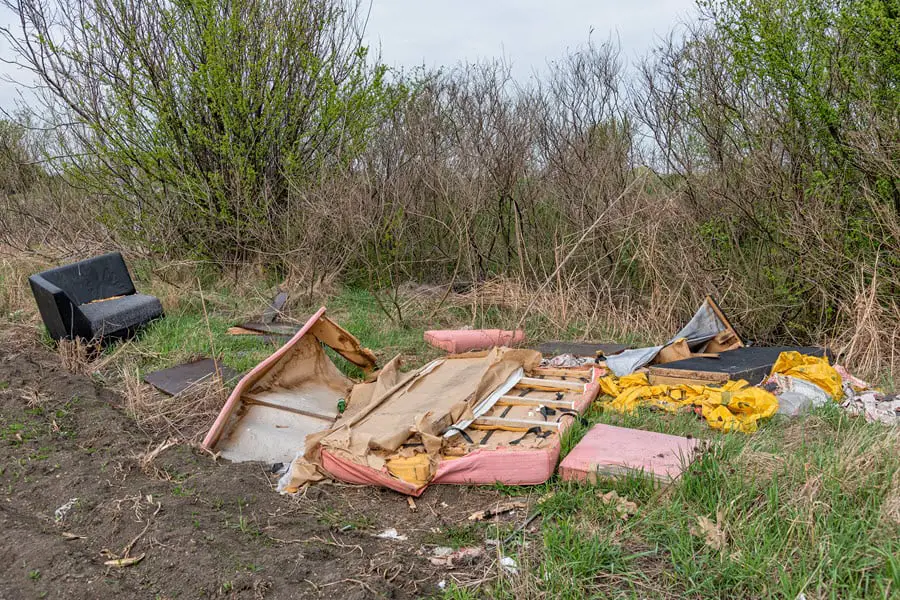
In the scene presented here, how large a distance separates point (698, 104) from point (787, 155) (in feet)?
4.68

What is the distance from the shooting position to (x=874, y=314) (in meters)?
5.77

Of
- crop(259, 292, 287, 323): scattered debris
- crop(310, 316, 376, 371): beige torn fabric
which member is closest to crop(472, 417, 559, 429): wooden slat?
crop(310, 316, 376, 371): beige torn fabric

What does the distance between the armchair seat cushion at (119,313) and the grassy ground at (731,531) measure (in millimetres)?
4727

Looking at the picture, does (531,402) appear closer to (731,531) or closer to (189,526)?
(731,531)

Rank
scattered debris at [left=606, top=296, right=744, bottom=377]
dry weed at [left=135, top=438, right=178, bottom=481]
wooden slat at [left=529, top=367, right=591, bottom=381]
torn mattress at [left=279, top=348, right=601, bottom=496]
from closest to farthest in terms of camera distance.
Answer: torn mattress at [left=279, top=348, right=601, bottom=496] → dry weed at [left=135, top=438, right=178, bottom=481] → wooden slat at [left=529, top=367, right=591, bottom=381] → scattered debris at [left=606, top=296, right=744, bottom=377]

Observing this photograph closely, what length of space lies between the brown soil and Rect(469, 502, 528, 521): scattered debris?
0.05m

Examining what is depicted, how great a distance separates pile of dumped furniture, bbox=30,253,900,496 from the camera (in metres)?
3.76

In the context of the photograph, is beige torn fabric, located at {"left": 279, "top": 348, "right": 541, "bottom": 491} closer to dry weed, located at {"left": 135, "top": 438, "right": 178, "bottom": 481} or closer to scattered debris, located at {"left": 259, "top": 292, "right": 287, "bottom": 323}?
dry weed, located at {"left": 135, "top": 438, "right": 178, "bottom": 481}

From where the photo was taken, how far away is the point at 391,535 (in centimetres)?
336

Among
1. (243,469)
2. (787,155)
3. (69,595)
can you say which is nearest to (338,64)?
(787,155)

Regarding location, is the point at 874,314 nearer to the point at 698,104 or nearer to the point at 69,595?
the point at 698,104

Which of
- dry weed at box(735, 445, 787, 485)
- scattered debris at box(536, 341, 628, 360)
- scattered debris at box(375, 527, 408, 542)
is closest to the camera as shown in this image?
dry weed at box(735, 445, 787, 485)

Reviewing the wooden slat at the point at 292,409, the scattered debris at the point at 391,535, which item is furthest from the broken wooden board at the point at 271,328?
the scattered debris at the point at 391,535

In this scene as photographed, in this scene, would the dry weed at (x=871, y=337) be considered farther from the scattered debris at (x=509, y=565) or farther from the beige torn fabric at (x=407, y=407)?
the scattered debris at (x=509, y=565)
